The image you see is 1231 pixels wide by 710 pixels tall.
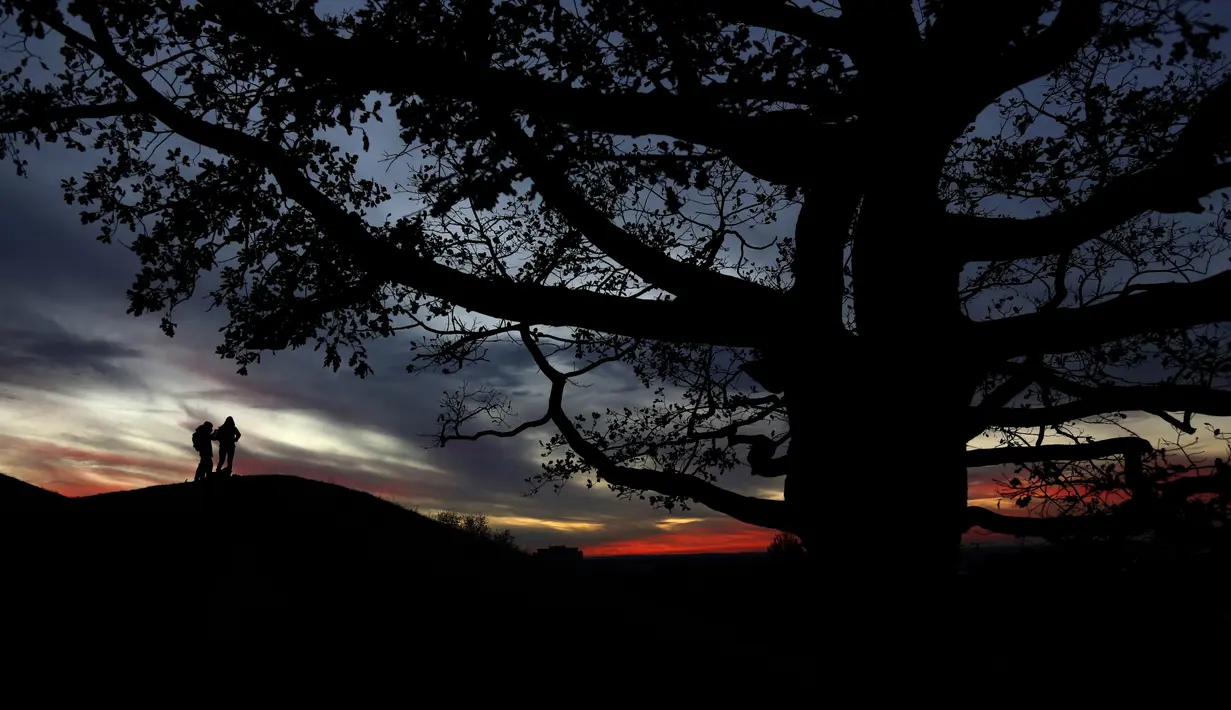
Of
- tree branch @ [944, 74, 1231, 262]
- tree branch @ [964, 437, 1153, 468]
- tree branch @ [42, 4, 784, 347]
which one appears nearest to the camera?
tree branch @ [944, 74, 1231, 262]

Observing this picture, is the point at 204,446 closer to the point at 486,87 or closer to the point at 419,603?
the point at 419,603

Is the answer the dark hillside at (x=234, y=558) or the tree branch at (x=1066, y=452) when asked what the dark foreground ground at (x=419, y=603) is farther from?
the tree branch at (x=1066, y=452)

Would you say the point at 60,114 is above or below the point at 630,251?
above

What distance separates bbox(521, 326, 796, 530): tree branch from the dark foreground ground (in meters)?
0.94

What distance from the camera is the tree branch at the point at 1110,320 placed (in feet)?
20.0

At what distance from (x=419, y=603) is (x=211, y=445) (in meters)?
12.5

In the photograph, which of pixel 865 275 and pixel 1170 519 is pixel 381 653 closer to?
pixel 865 275

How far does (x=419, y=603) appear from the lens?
33.3 feet

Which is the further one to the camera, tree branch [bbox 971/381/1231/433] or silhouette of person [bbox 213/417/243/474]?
silhouette of person [bbox 213/417/243/474]

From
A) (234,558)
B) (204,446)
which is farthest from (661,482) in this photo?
(204,446)

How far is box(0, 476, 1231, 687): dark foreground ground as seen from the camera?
7.32m

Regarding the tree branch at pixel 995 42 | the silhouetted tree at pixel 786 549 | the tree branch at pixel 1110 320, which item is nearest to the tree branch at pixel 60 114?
the tree branch at pixel 995 42

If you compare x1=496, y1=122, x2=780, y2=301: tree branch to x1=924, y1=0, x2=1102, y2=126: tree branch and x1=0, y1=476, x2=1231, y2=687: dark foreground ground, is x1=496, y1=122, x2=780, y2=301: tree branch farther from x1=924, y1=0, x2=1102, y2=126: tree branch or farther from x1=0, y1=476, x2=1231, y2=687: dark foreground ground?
x1=0, y1=476, x2=1231, y2=687: dark foreground ground

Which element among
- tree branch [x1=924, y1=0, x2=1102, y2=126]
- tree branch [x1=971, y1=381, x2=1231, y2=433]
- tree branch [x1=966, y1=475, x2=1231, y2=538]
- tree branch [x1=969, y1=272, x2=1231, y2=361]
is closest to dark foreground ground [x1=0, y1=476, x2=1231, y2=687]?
tree branch [x1=966, y1=475, x2=1231, y2=538]
